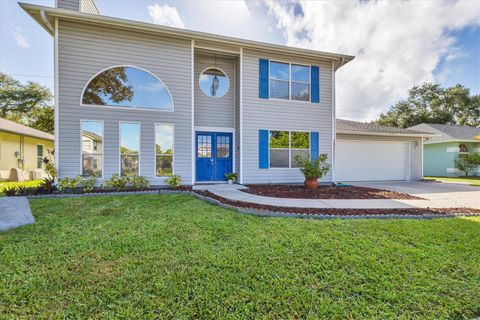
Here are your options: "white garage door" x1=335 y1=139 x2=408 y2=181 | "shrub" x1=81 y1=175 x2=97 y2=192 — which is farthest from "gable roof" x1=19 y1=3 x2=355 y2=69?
"shrub" x1=81 y1=175 x2=97 y2=192

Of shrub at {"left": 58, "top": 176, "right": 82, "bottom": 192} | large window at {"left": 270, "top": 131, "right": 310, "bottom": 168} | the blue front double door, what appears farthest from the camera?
large window at {"left": 270, "top": 131, "right": 310, "bottom": 168}

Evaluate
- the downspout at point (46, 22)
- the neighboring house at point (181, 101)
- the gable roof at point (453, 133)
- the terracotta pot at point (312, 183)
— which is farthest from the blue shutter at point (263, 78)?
the gable roof at point (453, 133)

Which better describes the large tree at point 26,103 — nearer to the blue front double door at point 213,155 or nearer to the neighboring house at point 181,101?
the neighboring house at point 181,101

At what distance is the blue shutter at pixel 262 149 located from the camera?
8.78m

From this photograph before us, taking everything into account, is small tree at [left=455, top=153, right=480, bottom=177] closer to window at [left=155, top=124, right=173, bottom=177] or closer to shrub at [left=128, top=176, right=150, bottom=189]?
window at [left=155, top=124, right=173, bottom=177]

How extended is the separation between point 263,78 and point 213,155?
3757mm

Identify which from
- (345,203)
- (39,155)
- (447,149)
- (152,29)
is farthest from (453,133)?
(39,155)

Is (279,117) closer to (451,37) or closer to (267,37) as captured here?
(267,37)

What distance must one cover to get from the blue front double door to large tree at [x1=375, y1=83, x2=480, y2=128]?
101 ft

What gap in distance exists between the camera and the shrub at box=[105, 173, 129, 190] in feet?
23.5

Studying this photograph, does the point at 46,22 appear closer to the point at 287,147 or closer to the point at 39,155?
the point at 287,147

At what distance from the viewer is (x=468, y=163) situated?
52.8ft

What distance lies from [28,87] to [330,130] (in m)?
29.5

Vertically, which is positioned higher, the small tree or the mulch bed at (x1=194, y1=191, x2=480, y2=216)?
the small tree
